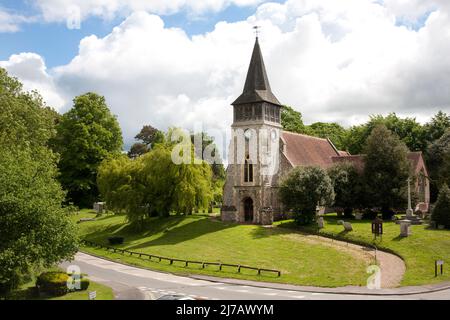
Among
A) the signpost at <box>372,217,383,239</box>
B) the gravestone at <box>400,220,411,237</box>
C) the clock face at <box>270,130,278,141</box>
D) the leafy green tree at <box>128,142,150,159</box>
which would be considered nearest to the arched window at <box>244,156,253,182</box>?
the clock face at <box>270,130,278,141</box>

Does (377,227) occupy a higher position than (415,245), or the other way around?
(377,227)

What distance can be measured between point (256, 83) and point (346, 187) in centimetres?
1586

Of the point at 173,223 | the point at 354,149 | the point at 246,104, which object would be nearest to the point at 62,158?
the point at 173,223

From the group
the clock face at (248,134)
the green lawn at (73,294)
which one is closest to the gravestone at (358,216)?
the clock face at (248,134)

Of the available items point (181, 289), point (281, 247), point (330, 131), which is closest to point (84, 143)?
point (281, 247)

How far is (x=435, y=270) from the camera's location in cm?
3294

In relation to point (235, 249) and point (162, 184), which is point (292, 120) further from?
point (235, 249)

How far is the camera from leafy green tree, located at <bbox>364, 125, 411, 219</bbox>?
174ft

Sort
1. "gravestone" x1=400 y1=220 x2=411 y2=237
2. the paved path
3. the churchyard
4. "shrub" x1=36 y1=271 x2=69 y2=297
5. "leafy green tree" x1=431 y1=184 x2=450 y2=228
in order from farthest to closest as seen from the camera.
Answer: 1. "leafy green tree" x1=431 y1=184 x2=450 y2=228
2. "gravestone" x1=400 y1=220 x2=411 y2=237
3. the churchyard
4. the paved path
5. "shrub" x1=36 y1=271 x2=69 y2=297

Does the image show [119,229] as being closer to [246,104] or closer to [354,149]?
[246,104]

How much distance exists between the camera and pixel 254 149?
57219 millimetres

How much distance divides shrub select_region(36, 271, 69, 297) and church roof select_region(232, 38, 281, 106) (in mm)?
33488

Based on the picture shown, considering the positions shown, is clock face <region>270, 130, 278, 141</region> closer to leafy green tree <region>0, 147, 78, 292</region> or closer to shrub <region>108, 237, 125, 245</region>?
shrub <region>108, 237, 125, 245</region>
